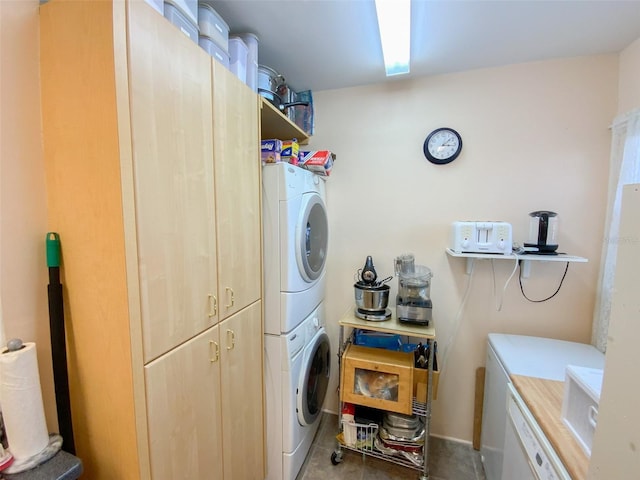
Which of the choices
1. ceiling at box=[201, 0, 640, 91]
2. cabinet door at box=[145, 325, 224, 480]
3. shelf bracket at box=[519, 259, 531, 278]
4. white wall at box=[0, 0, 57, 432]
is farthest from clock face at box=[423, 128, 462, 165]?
white wall at box=[0, 0, 57, 432]

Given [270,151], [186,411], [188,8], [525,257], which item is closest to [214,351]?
[186,411]

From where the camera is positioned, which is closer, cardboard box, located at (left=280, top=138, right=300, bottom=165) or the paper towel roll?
the paper towel roll

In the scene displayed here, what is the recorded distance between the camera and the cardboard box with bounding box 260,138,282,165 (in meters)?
1.58

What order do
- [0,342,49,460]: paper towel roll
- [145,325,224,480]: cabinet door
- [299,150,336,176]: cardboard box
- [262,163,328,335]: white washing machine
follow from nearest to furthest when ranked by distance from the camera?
[0,342,49,460]: paper towel roll
[145,325,224,480]: cabinet door
[262,163,328,335]: white washing machine
[299,150,336,176]: cardboard box

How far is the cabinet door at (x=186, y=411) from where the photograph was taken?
0.91 metres

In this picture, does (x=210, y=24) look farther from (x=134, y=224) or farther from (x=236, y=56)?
(x=134, y=224)

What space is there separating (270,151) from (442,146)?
1228mm

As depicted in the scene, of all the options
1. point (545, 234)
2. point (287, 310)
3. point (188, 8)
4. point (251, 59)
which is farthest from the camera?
point (545, 234)

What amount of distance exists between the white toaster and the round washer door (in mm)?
1138

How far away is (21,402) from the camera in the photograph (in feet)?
2.54

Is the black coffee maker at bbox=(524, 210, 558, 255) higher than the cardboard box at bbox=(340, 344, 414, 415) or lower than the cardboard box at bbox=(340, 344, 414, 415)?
higher

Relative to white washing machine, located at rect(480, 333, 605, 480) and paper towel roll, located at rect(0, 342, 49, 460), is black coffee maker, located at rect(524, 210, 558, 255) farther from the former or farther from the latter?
paper towel roll, located at rect(0, 342, 49, 460)

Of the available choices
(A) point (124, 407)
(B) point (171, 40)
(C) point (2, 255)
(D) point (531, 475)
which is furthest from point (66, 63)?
(D) point (531, 475)

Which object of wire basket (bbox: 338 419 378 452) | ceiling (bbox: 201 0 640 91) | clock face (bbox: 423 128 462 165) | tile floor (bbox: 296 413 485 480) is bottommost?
tile floor (bbox: 296 413 485 480)
